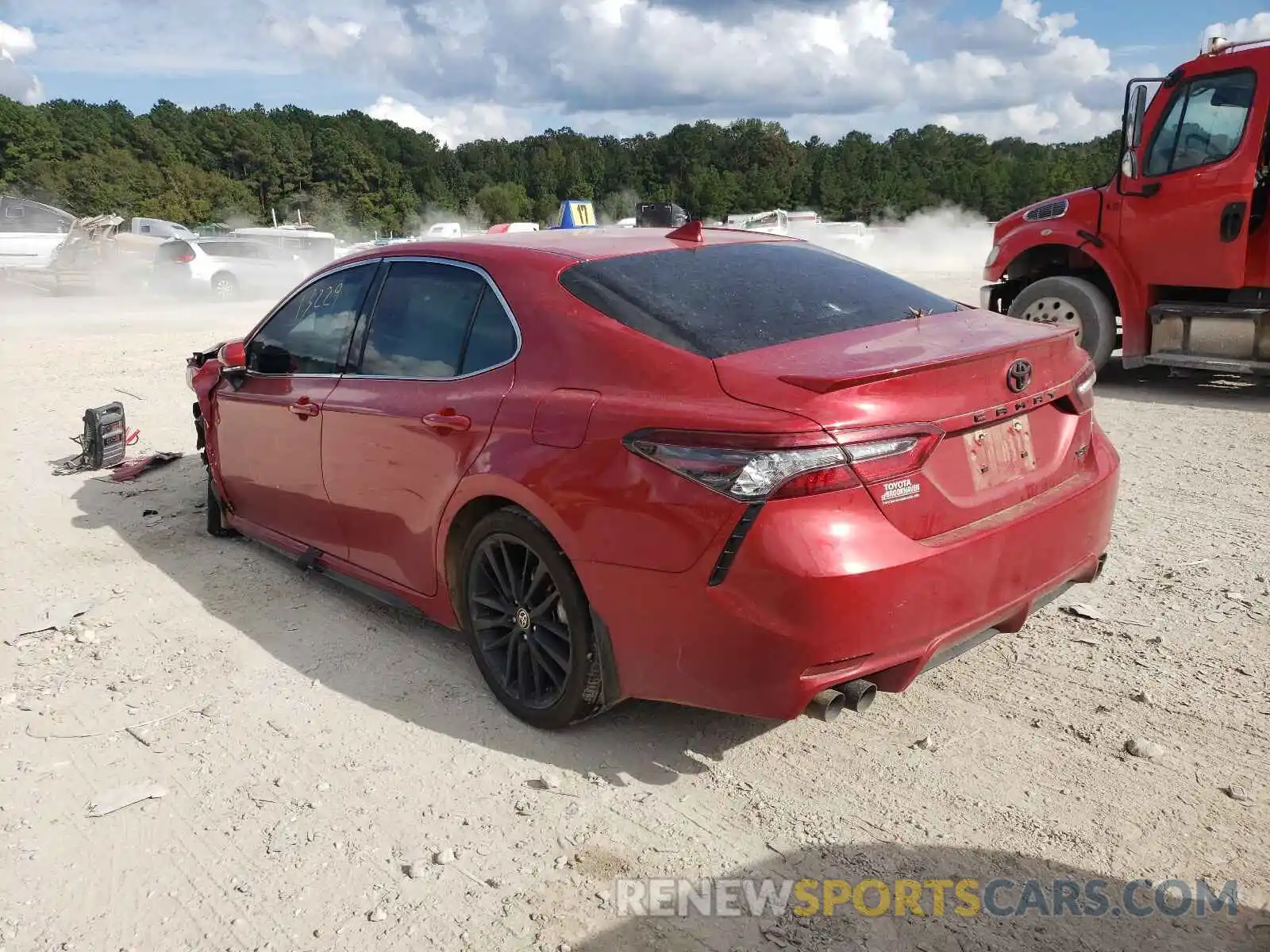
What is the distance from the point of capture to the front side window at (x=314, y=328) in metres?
4.39

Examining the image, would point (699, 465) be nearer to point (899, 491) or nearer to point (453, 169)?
point (899, 491)

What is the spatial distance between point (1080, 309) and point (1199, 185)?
1433 mm

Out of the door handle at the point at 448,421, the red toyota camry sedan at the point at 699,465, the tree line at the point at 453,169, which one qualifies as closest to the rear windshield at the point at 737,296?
the red toyota camry sedan at the point at 699,465

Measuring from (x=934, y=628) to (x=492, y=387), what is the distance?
167cm

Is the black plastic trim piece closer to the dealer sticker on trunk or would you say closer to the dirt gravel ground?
the dealer sticker on trunk

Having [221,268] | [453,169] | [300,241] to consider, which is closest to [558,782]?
[221,268]

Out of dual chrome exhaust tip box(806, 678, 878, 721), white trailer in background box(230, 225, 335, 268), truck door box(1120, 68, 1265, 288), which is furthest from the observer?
white trailer in background box(230, 225, 335, 268)

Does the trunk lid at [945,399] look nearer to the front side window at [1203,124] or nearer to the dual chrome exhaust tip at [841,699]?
the dual chrome exhaust tip at [841,699]

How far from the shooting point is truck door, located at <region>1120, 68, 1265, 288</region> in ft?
26.3

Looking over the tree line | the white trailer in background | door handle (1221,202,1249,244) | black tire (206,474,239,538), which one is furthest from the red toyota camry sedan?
the tree line

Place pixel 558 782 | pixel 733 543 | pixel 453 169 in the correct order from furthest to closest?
pixel 453 169 → pixel 558 782 → pixel 733 543

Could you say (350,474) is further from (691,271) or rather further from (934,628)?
(934,628)

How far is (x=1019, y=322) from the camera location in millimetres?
3609

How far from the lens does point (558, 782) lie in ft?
10.5
